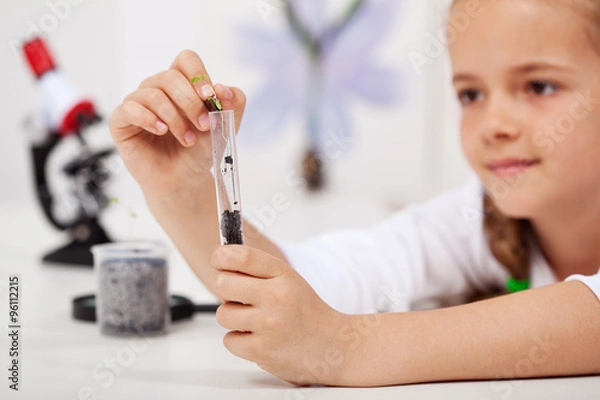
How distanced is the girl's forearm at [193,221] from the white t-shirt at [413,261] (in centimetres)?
13

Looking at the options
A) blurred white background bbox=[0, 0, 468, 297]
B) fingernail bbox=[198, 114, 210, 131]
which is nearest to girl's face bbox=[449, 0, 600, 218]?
fingernail bbox=[198, 114, 210, 131]

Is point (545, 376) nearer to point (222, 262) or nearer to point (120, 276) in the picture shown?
point (222, 262)

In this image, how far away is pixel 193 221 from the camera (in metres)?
0.81

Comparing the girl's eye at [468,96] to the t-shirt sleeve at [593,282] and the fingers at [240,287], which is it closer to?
the t-shirt sleeve at [593,282]

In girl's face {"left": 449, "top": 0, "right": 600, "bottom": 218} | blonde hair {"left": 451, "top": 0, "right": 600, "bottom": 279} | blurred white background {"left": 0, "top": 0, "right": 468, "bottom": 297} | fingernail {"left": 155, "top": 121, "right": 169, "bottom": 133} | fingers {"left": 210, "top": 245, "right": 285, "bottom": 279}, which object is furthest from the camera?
blurred white background {"left": 0, "top": 0, "right": 468, "bottom": 297}

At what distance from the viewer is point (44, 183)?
138 centimetres

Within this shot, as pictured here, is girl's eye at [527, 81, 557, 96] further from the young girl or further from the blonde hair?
the blonde hair

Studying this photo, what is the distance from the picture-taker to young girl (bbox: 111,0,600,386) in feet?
2.06

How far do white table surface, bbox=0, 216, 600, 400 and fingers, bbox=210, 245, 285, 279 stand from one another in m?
0.10

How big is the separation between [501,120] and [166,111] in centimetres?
40

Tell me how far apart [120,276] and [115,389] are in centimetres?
20

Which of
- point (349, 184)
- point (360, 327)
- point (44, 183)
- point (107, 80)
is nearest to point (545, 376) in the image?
point (360, 327)

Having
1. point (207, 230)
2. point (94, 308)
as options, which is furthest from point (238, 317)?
point (94, 308)

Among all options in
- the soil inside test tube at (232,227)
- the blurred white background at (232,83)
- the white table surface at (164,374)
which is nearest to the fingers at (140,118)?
the soil inside test tube at (232,227)
